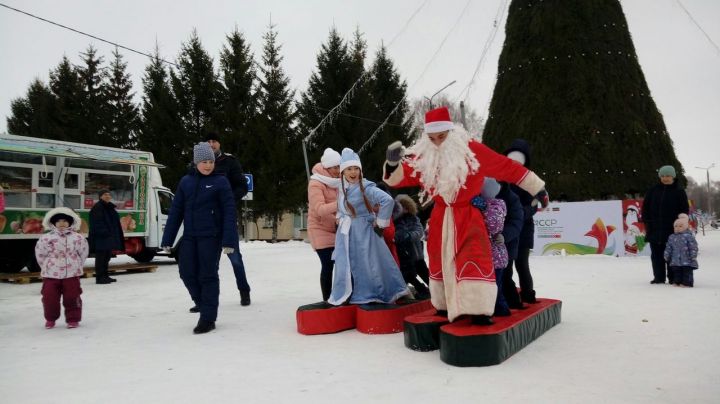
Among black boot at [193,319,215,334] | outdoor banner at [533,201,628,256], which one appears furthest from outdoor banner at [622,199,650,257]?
black boot at [193,319,215,334]

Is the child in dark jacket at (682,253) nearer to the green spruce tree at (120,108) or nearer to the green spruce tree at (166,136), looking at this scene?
the green spruce tree at (166,136)

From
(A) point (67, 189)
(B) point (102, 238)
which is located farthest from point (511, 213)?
(A) point (67, 189)

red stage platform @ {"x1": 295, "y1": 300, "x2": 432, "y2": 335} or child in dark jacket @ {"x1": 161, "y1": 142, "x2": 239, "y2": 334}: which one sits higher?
child in dark jacket @ {"x1": 161, "y1": 142, "x2": 239, "y2": 334}

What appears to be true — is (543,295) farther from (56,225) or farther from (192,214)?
(56,225)

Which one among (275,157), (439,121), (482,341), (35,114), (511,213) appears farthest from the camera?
(35,114)

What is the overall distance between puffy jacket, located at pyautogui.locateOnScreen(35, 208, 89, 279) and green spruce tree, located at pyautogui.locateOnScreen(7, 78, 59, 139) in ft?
108

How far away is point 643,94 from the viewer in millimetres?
14453

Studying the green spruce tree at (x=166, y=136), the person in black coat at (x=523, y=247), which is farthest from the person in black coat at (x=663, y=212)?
the green spruce tree at (x=166, y=136)

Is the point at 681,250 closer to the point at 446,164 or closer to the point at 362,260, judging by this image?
the point at 362,260

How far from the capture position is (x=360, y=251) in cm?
502

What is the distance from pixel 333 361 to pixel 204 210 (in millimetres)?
2041

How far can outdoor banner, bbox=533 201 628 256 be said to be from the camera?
13008 millimetres

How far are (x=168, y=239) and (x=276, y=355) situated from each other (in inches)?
68.7

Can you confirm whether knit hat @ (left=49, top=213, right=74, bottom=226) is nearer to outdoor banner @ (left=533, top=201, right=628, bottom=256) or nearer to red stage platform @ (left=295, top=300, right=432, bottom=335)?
red stage platform @ (left=295, top=300, right=432, bottom=335)
